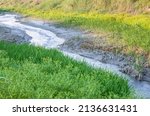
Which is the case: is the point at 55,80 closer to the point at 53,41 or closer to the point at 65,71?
the point at 65,71

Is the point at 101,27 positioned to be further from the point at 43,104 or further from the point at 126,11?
the point at 43,104

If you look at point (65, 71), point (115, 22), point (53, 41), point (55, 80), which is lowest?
point (53, 41)

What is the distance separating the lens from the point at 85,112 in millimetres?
12000

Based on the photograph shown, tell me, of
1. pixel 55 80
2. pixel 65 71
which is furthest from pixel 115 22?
pixel 55 80

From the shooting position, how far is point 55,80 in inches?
627

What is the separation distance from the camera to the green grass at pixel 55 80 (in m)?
14.6

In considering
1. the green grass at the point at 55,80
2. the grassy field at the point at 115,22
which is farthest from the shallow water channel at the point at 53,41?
the grassy field at the point at 115,22

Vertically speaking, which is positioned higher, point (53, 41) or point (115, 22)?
point (115, 22)

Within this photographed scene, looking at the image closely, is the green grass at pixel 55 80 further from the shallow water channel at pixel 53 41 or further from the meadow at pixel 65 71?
the shallow water channel at pixel 53 41

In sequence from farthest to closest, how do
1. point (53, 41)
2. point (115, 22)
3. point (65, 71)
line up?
point (115, 22)
point (53, 41)
point (65, 71)

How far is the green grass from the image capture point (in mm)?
14641

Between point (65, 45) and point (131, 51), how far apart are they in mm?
6695

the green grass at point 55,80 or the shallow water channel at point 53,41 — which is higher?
the green grass at point 55,80

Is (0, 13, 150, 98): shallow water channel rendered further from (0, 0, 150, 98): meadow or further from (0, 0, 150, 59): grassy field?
(0, 0, 150, 59): grassy field
